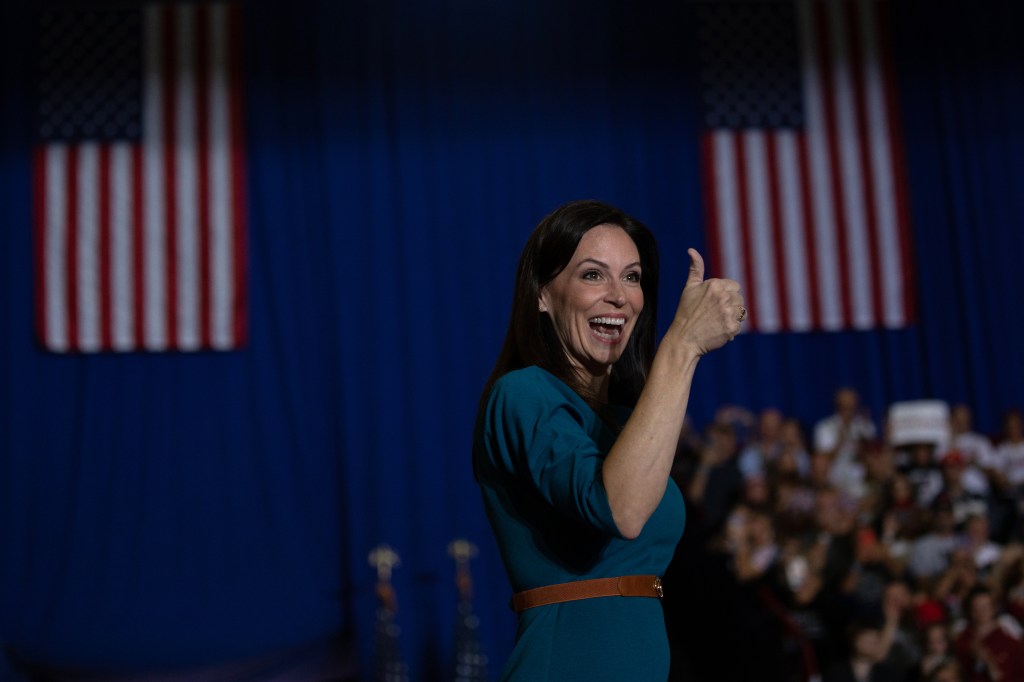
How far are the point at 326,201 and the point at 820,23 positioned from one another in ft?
15.0

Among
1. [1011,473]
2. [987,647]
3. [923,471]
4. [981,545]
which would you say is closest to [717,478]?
[923,471]

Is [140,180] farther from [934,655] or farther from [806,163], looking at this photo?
[934,655]

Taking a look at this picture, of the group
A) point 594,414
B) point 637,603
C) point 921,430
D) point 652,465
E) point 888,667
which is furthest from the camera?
point 921,430

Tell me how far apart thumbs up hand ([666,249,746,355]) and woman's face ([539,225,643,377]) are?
190mm

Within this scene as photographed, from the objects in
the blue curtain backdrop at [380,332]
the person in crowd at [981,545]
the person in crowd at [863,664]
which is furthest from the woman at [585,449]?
the blue curtain backdrop at [380,332]

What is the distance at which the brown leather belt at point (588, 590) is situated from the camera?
1657mm

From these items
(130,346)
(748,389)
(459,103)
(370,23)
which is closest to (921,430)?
(748,389)

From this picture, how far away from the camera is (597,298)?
5.95 ft

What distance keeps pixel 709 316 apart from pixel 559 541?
1.21ft

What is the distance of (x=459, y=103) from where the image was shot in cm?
1029

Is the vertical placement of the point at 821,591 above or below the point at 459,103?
below

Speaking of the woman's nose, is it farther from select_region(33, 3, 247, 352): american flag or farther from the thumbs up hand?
select_region(33, 3, 247, 352): american flag

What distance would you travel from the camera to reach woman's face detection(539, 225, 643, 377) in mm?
1823

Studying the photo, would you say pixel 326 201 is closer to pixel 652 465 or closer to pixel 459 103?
pixel 459 103
